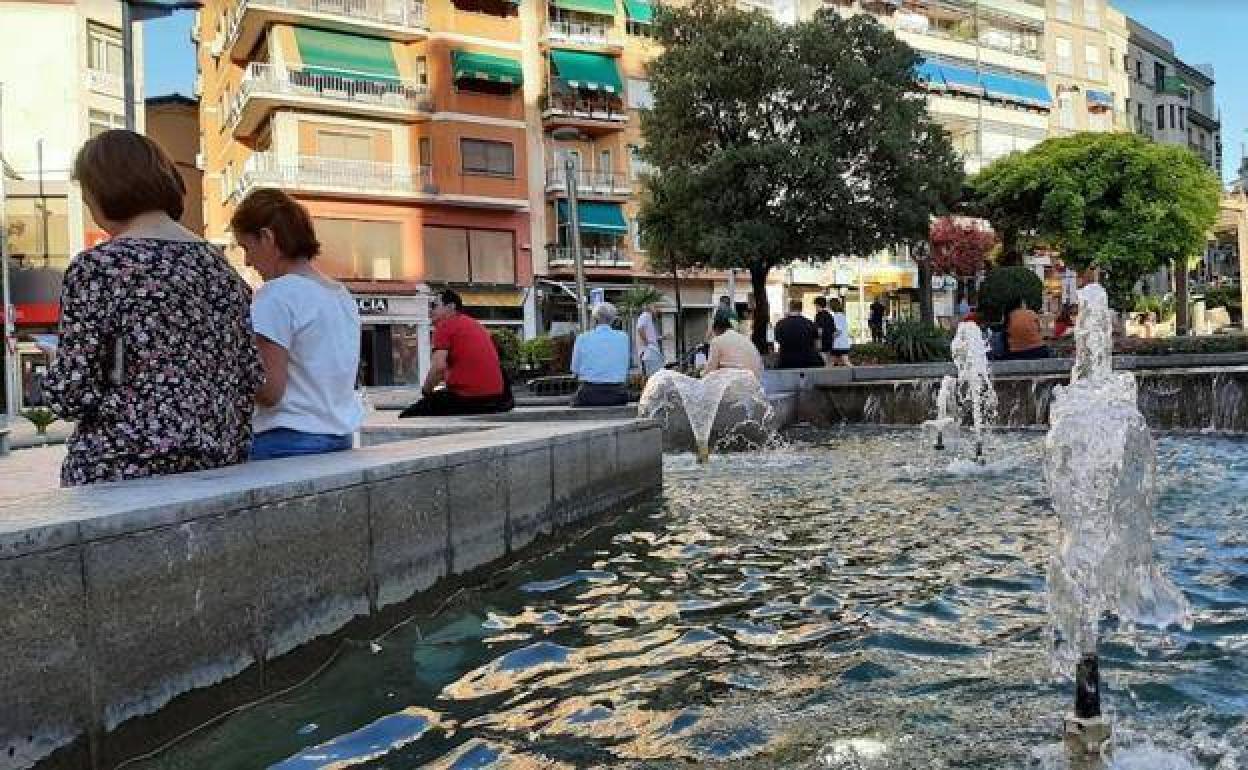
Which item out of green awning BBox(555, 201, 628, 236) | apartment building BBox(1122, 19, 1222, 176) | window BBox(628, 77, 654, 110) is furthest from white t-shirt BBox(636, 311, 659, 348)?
apartment building BBox(1122, 19, 1222, 176)

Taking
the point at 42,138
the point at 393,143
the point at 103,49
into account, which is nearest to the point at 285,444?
the point at 42,138

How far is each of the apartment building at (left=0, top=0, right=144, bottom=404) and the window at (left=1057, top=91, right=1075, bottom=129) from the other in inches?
2074

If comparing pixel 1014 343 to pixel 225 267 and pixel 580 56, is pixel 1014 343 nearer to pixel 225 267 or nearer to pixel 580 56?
pixel 225 267

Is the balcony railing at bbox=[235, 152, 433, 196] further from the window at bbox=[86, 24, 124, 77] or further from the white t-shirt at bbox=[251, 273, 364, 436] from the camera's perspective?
the white t-shirt at bbox=[251, 273, 364, 436]

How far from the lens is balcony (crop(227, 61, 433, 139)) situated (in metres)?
35.4

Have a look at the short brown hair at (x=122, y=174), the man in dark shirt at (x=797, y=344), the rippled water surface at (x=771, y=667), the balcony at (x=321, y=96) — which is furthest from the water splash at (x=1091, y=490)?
the balcony at (x=321, y=96)

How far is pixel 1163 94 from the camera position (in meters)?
79.8

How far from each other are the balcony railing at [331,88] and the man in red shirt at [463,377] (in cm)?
2921

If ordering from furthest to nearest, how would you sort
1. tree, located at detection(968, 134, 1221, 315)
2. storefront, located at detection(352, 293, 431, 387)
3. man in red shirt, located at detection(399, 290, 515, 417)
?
storefront, located at detection(352, 293, 431, 387)
tree, located at detection(968, 134, 1221, 315)
man in red shirt, located at detection(399, 290, 515, 417)

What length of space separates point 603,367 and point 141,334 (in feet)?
27.1

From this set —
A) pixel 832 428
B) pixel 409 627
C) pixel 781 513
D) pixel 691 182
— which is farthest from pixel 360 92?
pixel 409 627

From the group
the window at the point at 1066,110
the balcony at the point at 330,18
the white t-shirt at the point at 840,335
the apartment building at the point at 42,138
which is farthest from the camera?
the window at the point at 1066,110

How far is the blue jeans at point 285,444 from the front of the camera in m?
4.55

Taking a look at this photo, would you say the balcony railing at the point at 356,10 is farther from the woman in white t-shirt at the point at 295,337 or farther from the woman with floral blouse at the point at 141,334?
the woman with floral blouse at the point at 141,334
